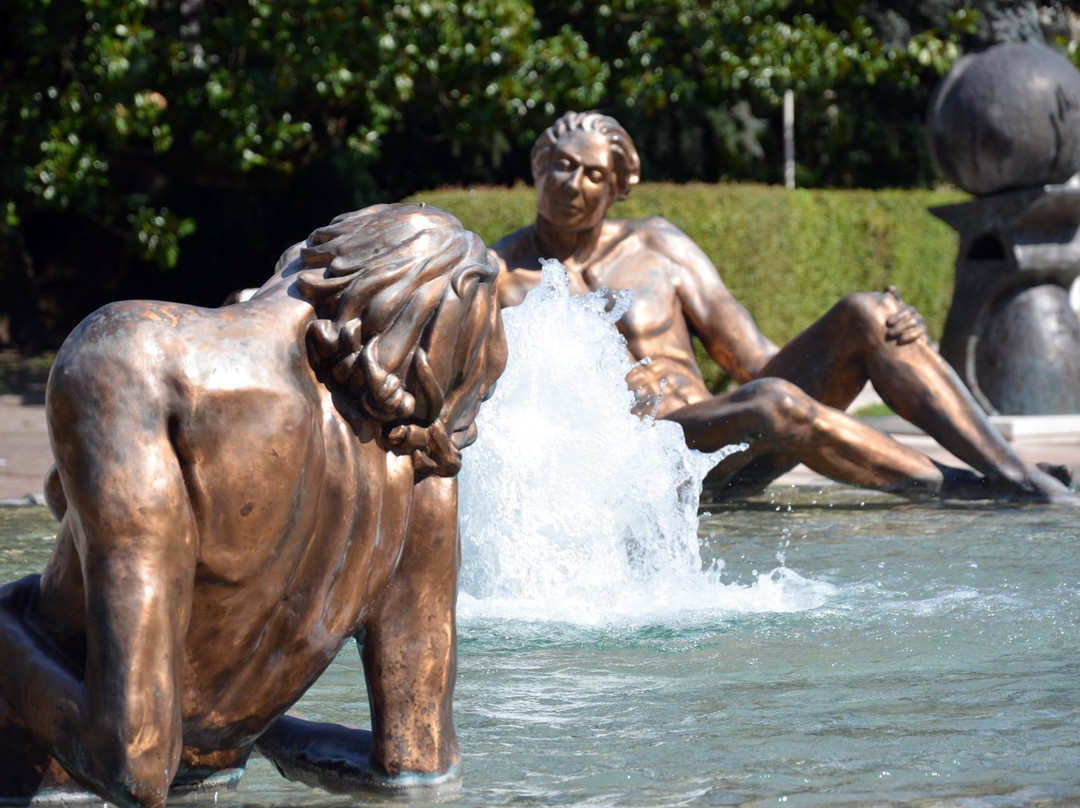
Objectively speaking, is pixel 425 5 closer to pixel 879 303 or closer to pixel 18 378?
pixel 18 378

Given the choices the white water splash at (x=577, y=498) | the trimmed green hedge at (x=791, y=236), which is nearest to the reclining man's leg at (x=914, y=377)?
the white water splash at (x=577, y=498)

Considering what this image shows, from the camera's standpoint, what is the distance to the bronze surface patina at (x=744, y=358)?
568 cm

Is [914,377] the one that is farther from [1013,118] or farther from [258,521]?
[1013,118]

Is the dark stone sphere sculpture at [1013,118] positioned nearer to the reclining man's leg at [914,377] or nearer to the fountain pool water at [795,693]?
the reclining man's leg at [914,377]

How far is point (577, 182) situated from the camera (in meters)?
5.68

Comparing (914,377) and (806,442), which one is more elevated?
(914,377)

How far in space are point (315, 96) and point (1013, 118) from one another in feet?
18.1

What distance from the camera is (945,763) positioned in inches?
98.0

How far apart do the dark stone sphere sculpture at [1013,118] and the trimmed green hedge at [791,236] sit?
2.08m

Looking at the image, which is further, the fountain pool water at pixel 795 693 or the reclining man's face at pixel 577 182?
the reclining man's face at pixel 577 182

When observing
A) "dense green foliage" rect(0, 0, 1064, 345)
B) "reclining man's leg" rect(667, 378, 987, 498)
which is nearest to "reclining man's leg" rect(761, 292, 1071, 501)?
"reclining man's leg" rect(667, 378, 987, 498)

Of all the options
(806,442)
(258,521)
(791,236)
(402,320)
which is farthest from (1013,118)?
(258,521)

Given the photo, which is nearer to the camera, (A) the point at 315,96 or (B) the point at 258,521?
(B) the point at 258,521

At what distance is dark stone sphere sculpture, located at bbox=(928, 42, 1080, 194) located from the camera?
34.0 ft
